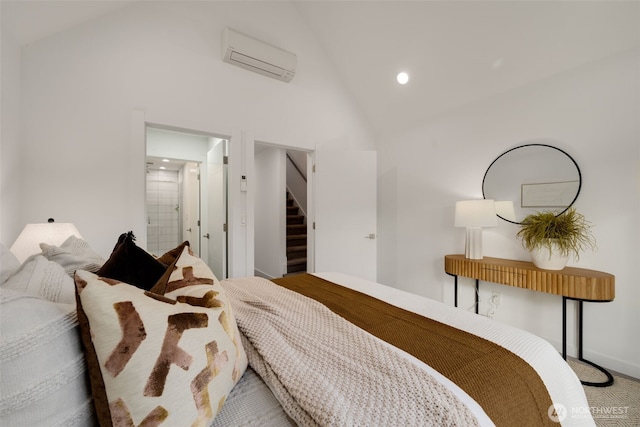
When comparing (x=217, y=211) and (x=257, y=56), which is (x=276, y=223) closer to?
(x=217, y=211)

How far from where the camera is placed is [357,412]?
0.61 meters

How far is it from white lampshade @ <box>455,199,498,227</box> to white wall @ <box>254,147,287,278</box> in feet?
9.12

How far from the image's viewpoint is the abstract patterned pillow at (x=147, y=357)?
1.61ft

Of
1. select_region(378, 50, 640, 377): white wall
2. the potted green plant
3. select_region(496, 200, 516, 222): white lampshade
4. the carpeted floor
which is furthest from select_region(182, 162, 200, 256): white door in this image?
the carpeted floor

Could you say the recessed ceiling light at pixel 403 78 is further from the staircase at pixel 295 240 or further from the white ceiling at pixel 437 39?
the staircase at pixel 295 240

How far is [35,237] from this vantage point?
1.51 m

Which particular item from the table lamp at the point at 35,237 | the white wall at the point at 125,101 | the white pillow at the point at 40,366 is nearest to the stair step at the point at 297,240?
the white wall at the point at 125,101

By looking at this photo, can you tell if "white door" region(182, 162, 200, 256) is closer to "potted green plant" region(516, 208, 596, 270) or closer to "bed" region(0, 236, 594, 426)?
"bed" region(0, 236, 594, 426)

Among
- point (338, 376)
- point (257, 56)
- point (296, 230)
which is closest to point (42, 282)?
point (338, 376)

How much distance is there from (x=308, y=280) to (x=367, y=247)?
5.45 ft

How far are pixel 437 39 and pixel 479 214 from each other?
171 centimetres

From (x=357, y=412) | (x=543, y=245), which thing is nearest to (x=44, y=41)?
(x=357, y=412)

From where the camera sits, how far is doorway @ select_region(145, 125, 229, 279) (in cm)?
292

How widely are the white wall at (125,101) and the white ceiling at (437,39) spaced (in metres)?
0.18
